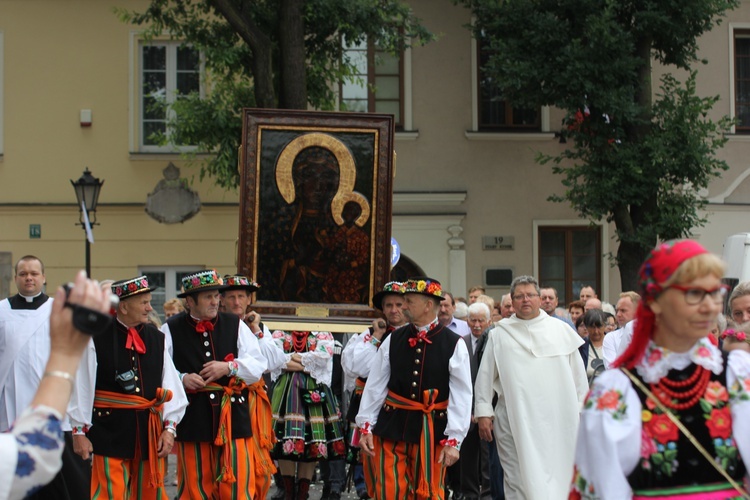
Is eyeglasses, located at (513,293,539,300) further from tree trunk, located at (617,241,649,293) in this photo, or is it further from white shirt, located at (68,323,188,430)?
tree trunk, located at (617,241,649,293)

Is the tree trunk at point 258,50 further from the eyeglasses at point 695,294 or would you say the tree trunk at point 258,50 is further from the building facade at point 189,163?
the eyeglasses at point 695,294

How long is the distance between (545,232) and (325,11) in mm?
6843

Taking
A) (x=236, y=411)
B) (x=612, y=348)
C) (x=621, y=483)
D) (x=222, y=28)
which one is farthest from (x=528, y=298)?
(x=222, y=28)

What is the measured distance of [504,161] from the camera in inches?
806

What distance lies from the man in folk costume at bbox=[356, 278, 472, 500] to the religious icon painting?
9.73ft

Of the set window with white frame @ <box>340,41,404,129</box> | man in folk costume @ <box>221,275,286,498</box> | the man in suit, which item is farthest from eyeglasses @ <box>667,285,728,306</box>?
window with white frame @ <box>340,41,404,129</box>

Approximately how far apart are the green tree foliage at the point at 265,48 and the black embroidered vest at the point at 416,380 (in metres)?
7.70

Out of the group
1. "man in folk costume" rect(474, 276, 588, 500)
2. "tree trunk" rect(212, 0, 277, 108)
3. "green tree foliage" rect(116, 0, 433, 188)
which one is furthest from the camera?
"green tree foliage" rect(116, 0, 433, 188)

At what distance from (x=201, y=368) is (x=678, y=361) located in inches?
190

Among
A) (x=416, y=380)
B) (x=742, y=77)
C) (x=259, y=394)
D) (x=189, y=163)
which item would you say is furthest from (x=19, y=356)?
(x=742, y=77)

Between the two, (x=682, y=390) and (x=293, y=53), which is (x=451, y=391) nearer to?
(x=682, y=390)

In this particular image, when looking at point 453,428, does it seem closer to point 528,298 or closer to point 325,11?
point 528,298

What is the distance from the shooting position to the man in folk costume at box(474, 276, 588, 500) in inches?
356

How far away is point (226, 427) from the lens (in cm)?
845
